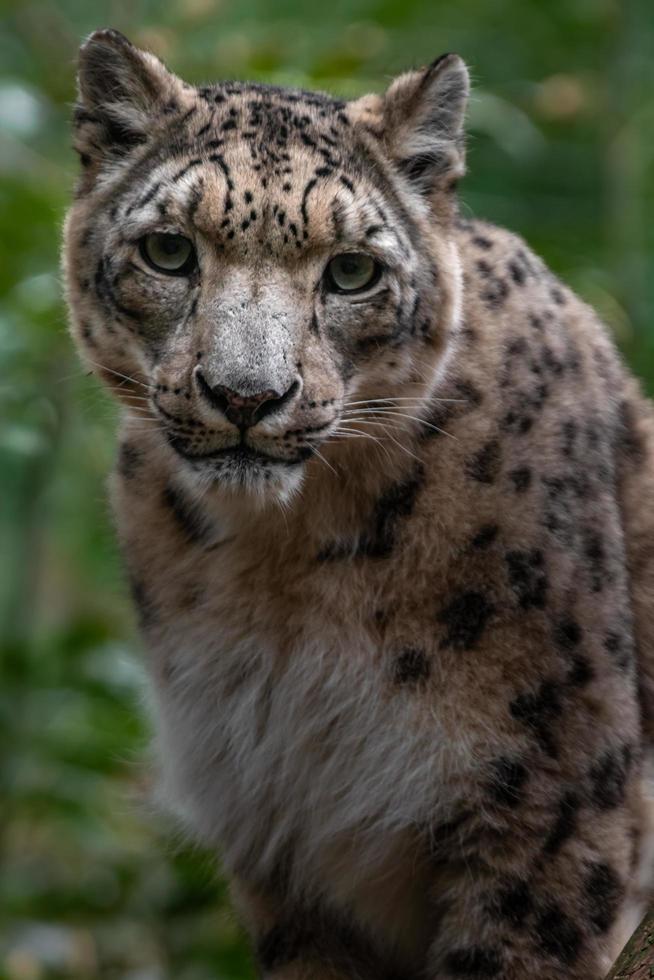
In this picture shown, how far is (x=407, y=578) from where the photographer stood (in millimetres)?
5051

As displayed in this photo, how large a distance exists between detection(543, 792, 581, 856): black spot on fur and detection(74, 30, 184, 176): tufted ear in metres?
2.38

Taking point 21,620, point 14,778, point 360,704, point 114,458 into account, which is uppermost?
point 114,458

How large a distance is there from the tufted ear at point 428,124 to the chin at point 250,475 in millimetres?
1129

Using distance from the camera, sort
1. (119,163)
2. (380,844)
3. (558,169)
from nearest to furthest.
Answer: (119,163) < (380,844) < (558,169)

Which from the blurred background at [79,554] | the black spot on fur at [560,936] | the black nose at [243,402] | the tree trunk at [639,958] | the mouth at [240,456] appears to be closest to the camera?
the tree trunk at [639,958]

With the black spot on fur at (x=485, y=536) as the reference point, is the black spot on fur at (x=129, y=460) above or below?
below

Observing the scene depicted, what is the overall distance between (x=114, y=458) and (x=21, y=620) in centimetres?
278

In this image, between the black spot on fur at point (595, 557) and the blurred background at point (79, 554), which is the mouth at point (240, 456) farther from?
the blurred background at point (79, 554)

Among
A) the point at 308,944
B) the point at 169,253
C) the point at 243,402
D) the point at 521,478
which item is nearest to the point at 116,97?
the point at 169,253

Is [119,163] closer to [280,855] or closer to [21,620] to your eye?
[280,855]

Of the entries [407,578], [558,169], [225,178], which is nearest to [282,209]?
[225,178]

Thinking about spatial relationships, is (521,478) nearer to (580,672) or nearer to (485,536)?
(485,536)

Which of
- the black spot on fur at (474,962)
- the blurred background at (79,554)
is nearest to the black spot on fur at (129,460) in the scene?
the blurred background at (79,554)

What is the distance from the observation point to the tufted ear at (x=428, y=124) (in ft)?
16.5
